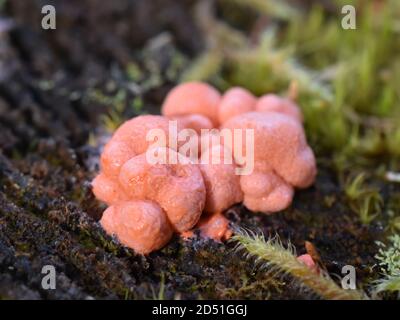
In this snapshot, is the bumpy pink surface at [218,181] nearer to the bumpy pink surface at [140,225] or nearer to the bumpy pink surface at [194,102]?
the bumpy pink surface at [140,225]

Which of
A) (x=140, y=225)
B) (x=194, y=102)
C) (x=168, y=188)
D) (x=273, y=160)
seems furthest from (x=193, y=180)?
(x=194, y=102)

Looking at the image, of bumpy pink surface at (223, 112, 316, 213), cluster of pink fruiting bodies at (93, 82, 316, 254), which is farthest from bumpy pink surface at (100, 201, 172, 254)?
bumpy pink surface at (223, 112, 316, 213)

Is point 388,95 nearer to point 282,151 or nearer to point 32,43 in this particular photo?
point 282,151

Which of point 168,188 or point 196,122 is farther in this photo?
point 196,122

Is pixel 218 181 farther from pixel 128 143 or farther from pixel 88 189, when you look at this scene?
pixel 88 189

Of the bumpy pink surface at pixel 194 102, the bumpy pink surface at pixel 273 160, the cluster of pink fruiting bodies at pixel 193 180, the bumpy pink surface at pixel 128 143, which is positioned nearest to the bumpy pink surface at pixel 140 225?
the cluster of pink fruiting bodies at pixel 193 180
